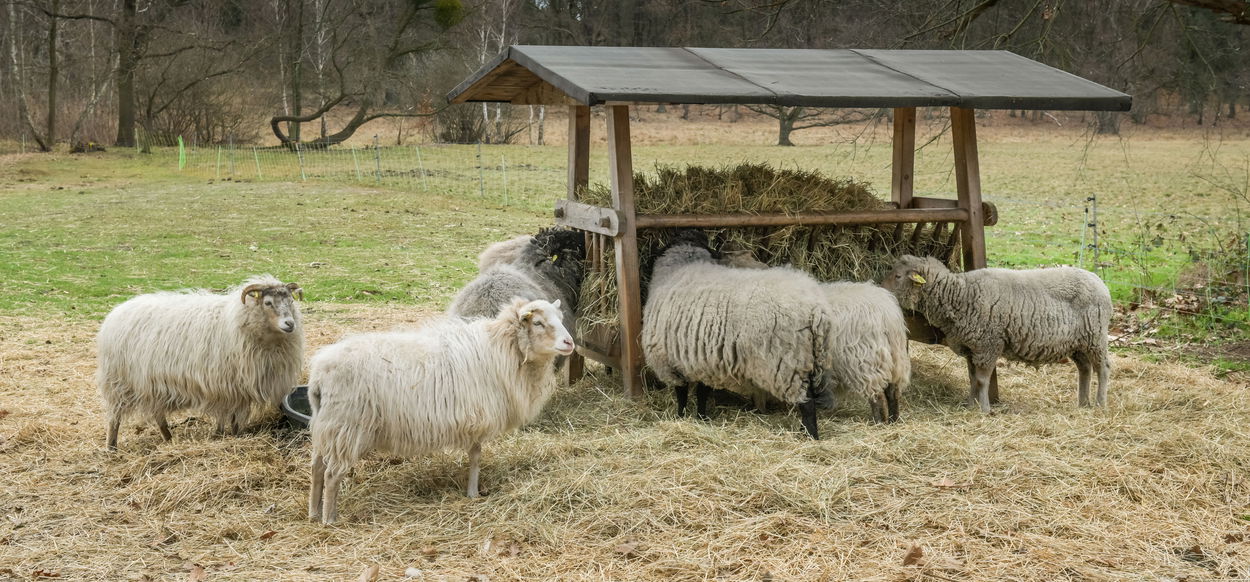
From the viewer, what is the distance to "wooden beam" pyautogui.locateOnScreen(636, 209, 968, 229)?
23.6 ft

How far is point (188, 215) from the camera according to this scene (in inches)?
768

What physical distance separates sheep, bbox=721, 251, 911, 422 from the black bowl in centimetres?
338

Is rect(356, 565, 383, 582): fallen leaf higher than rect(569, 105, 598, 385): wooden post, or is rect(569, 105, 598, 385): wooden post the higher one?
rect(569, 105, 598, 385): wooden post

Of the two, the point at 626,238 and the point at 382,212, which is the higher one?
the point at 626,238

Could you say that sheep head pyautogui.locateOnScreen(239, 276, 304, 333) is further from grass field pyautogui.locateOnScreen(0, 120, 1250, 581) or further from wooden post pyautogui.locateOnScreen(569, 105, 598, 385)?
wooden post pyautogui.locateOnScreen(569, 105, 598, 385)

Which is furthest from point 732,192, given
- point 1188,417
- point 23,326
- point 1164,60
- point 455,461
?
point 1164,60

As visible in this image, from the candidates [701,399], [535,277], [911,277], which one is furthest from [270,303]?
[911,277]

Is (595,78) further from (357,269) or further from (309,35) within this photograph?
(309,35)

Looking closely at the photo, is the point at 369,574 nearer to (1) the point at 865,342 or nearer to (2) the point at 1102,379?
(1) the point at 865,342

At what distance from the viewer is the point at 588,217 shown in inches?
297

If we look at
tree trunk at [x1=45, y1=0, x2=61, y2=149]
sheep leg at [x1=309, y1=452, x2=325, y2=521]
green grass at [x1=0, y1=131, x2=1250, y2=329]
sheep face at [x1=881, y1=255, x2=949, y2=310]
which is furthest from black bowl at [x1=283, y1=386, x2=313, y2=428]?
tree trunk at [x1=45, y1=0, x2=61, y2=149]

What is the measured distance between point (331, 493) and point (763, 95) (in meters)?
3.61

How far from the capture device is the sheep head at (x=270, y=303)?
6.31 m

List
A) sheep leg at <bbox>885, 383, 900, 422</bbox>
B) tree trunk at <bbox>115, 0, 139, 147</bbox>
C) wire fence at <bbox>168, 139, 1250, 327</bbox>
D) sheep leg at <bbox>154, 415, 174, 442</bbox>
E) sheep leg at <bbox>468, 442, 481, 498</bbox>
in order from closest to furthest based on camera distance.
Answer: sheep leg at <bbox>468, 442, 481, 498</bbox> → sheep leg at <bbox>154, 415, 174, 442</bbox> → sheep leg at <bbox>885, 383, 900, 422</bbox> → wire fence at <bbox>168, 139, 1250, 327</bbox> → tree trunk at <bbox>115, 0, 139, 147</bbox>
